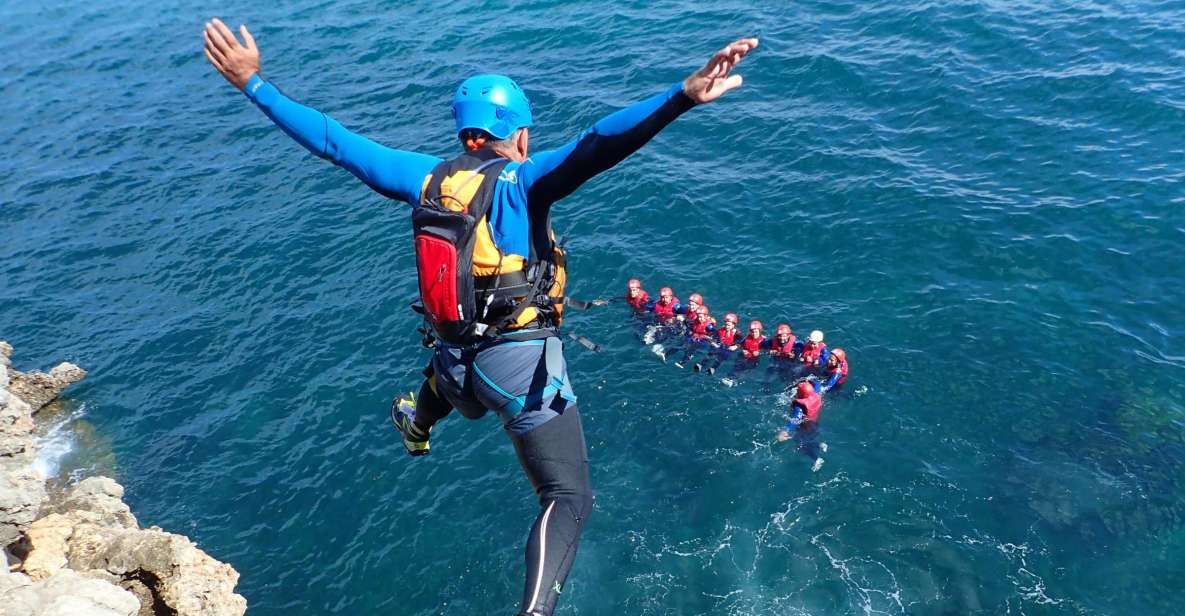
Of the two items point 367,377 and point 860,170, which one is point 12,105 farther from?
point 860,170

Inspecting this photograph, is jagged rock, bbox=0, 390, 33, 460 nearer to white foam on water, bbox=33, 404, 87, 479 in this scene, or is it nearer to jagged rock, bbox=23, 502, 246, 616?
white foam on water, bbox=33, 404, 87, 479

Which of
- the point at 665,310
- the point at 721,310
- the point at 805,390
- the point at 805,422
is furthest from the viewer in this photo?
the point at 721,310

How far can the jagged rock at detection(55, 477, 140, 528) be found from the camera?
46.1 feet

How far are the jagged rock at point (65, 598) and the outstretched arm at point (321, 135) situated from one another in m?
5.77

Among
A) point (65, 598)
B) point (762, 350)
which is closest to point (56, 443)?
point (65, 598)

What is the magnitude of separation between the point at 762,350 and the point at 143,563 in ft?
40.2

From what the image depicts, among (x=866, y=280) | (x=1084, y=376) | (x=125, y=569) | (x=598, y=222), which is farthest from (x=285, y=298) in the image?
(x=1084, y=376)

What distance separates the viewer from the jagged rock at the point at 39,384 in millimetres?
19484

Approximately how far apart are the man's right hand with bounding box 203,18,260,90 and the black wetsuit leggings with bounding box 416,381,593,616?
10.5 feet

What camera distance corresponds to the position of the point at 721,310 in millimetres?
19484

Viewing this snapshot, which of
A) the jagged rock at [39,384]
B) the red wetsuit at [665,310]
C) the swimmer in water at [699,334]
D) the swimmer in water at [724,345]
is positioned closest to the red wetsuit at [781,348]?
the swimmer in water at [724,345]

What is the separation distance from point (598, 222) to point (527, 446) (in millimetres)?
17430

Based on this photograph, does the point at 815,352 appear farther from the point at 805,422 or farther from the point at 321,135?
the point at 321,135

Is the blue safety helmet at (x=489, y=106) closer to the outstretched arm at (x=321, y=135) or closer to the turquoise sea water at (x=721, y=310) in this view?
→ the outstretched arm at (x=321, y=135)
